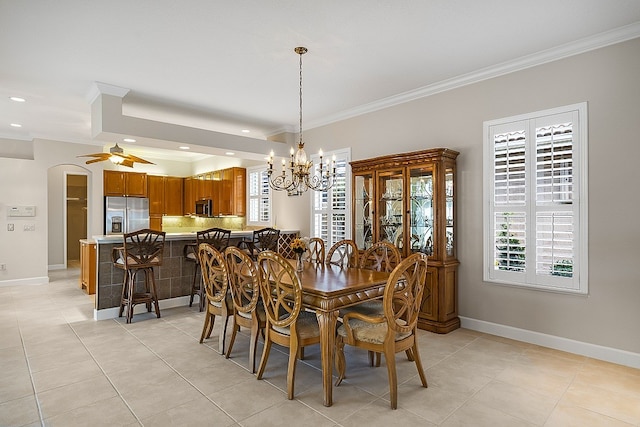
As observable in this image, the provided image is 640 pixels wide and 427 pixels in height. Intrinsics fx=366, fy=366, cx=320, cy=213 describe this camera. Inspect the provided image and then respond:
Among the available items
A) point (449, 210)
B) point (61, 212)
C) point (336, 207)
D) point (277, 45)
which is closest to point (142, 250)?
point (336, 207)

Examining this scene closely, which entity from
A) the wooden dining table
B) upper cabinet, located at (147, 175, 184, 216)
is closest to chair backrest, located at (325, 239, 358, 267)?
the wooden dining table

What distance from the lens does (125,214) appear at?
7.93 m

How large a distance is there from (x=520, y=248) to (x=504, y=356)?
1.09m

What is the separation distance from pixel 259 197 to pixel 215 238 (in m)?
2.37

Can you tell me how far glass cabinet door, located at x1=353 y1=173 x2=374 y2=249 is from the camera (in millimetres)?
4738

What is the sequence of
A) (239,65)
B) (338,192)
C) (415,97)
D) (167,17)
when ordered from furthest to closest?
(338,192) → (415,97) → (239,65) → (167,17)

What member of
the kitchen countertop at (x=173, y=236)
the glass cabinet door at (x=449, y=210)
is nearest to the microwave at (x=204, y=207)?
the kitchen countertop at (x=173, y=236)

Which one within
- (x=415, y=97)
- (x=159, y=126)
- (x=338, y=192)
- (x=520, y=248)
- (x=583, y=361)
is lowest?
(x=583, y=361)

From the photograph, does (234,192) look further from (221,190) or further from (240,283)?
(240,283)

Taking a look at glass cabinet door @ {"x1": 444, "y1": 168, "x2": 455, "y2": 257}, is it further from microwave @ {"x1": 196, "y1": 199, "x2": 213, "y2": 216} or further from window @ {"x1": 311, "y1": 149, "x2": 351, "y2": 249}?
microwave @ {"x1": 196, "y1": 199, "x2": 213, "y2": 216}

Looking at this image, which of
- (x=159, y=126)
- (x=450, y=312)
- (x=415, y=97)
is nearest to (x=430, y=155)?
(x=415, y=97)

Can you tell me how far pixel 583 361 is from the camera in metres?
3.20

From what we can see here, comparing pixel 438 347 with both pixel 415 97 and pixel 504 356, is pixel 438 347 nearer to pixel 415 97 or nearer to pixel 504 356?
pixel 504 356

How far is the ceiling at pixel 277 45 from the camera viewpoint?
2.75 m
